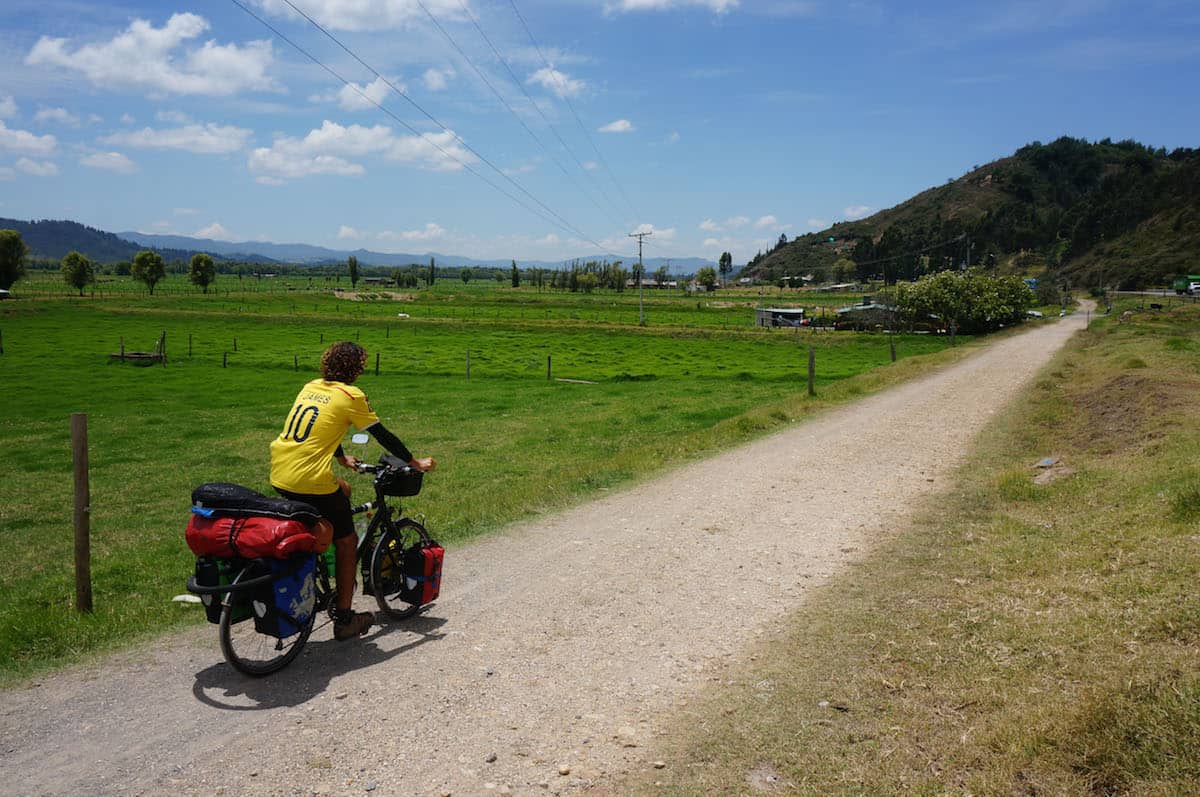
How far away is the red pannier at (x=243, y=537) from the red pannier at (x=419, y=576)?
1.60 m

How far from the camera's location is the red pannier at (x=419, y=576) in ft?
24.4

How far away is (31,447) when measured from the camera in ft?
80.7

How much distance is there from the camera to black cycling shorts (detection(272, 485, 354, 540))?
6535mm

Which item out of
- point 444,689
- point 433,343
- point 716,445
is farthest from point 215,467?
point 433,343

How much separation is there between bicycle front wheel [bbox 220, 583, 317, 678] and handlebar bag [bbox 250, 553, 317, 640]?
77 millimetres

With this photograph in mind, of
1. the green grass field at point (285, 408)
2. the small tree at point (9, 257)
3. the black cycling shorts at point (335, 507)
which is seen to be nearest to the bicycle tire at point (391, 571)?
the black cycling shorts at point (335, 507)

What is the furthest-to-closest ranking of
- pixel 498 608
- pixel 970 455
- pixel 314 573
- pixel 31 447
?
pixel 31 447
pixel 970 455
pixel 498 608
pixel 314 573

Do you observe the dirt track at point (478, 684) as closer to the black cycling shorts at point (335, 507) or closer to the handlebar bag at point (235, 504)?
the black cycling shorts at point (335, 507)

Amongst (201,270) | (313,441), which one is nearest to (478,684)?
(313,441)

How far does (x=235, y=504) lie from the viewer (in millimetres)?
6012

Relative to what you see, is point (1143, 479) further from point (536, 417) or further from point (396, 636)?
point (536, 417)

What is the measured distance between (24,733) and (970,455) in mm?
16242

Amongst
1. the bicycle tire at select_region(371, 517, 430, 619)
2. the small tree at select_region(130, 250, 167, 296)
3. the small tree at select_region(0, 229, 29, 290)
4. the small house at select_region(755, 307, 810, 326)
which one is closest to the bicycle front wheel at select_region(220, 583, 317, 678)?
the bicycle tire at select_region(371, 517, 430, 619)

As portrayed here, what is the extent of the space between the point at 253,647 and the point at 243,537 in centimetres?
119
